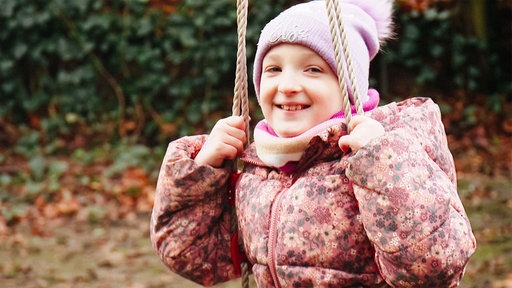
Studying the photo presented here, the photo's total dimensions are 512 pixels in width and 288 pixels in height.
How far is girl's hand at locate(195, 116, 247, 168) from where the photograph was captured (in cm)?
A: 225

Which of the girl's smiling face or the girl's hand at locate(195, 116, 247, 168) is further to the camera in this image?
the girl's hand at locate(195, 116, 247, 168)

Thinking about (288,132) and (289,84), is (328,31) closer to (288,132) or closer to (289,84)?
(289,84)

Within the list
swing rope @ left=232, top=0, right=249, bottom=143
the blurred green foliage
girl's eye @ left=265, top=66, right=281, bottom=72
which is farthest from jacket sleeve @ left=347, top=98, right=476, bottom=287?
the blurred green foliage

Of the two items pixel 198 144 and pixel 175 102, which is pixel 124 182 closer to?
pixel 175 102

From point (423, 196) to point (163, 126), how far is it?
208 inches

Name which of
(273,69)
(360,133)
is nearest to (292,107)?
(273,69)

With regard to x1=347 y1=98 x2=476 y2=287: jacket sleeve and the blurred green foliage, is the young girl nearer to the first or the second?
x1=347 y1=98 x2=476 y2=287: jacket sleeve

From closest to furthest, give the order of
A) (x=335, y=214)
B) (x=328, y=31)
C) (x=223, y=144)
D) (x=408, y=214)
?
1. (x=408, y=214)
2. (x=335, y=214)
3. (x=328, y=31)
4. (x=223, y=144)

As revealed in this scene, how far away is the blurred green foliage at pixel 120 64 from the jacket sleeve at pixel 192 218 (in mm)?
4635

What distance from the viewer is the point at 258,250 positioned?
2.07 meters

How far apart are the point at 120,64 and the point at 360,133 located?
537 centimetres

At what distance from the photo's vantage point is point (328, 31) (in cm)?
209

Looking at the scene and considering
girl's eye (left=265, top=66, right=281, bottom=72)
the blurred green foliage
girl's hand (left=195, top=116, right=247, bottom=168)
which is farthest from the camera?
the blurred green foliage

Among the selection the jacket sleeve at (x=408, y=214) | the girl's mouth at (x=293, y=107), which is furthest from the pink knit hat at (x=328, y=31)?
the jacket sleeve at (x=408, y=214)
